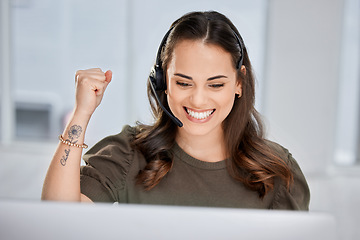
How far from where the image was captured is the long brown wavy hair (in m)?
1.23

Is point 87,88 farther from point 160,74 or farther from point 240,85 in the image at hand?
point 240,85

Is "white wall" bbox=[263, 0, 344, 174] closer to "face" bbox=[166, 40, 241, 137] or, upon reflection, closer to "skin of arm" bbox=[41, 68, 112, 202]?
"face" bbox=[166, 40, 241, 137]

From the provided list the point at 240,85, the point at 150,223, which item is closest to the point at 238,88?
the point at 240,85

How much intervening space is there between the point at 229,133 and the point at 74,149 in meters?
0.49

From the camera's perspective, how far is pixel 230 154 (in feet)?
4.33

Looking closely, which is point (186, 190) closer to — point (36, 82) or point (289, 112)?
point (289, 112)

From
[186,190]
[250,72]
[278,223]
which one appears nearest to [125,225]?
[278,223]

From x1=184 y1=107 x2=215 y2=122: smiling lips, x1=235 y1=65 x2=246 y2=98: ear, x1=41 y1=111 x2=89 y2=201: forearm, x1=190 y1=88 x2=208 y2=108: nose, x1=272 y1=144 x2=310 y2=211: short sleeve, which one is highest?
x1=235 y1=65 x2=246 y2=98: ear

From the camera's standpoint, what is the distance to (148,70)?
396cm

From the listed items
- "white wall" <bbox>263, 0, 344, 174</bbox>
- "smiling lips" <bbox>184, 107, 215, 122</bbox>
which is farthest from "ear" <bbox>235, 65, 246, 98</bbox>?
"white wall" <bbox>263, 0, 344, 174</bbox>

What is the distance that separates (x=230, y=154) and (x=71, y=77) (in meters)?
3.26

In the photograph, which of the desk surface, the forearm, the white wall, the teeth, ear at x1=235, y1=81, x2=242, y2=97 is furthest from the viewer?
the white wall

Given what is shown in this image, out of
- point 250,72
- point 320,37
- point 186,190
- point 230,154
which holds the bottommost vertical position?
point 186,190

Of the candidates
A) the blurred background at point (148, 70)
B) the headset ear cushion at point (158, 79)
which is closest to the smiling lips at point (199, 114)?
the headset ear cushion at point (158, 79)
